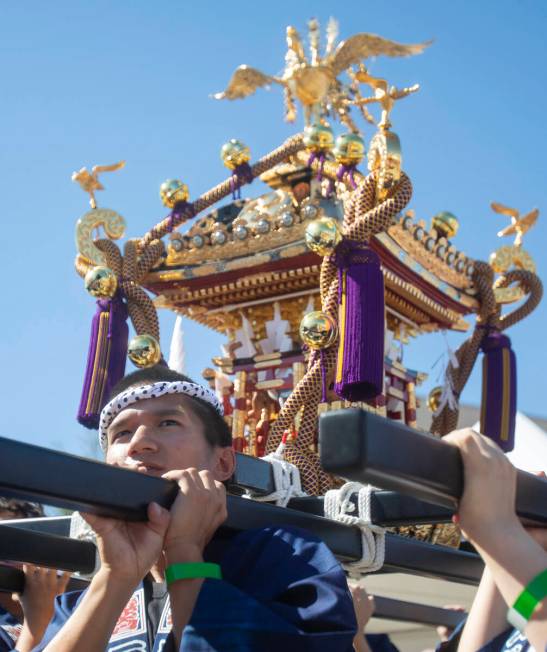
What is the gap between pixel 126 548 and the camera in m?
1.20

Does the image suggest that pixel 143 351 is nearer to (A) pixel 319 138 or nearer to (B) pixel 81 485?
(A) pixel 319 138

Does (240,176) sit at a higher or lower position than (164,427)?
higher

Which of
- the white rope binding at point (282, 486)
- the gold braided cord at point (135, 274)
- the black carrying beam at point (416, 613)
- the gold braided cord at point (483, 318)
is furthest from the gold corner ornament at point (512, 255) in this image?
the white rope binding at point (282, 486)

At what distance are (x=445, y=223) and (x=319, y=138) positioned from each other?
3.52 feet

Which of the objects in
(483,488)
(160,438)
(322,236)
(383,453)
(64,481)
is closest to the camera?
(383,453)

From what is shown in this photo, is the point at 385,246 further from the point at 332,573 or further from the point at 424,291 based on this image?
the point at 332,573

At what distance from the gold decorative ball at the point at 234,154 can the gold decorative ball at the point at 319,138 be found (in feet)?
1.39

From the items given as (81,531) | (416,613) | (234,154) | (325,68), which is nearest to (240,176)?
(234,154)

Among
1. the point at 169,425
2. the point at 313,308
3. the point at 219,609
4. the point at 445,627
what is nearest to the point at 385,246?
the point at 313,308

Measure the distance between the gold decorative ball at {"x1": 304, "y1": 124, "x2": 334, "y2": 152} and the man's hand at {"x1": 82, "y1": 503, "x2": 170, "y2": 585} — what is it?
4.37 metres

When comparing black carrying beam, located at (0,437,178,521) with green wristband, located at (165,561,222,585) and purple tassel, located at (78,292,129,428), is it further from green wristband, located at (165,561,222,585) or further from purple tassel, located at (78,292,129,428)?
purple tassel, located at (78,292,129,428)

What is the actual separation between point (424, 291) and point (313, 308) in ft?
2.46

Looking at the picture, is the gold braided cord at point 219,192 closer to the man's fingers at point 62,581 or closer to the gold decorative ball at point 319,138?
the gold decorative ball at point 319,138

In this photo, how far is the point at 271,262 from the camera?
17.5ft
